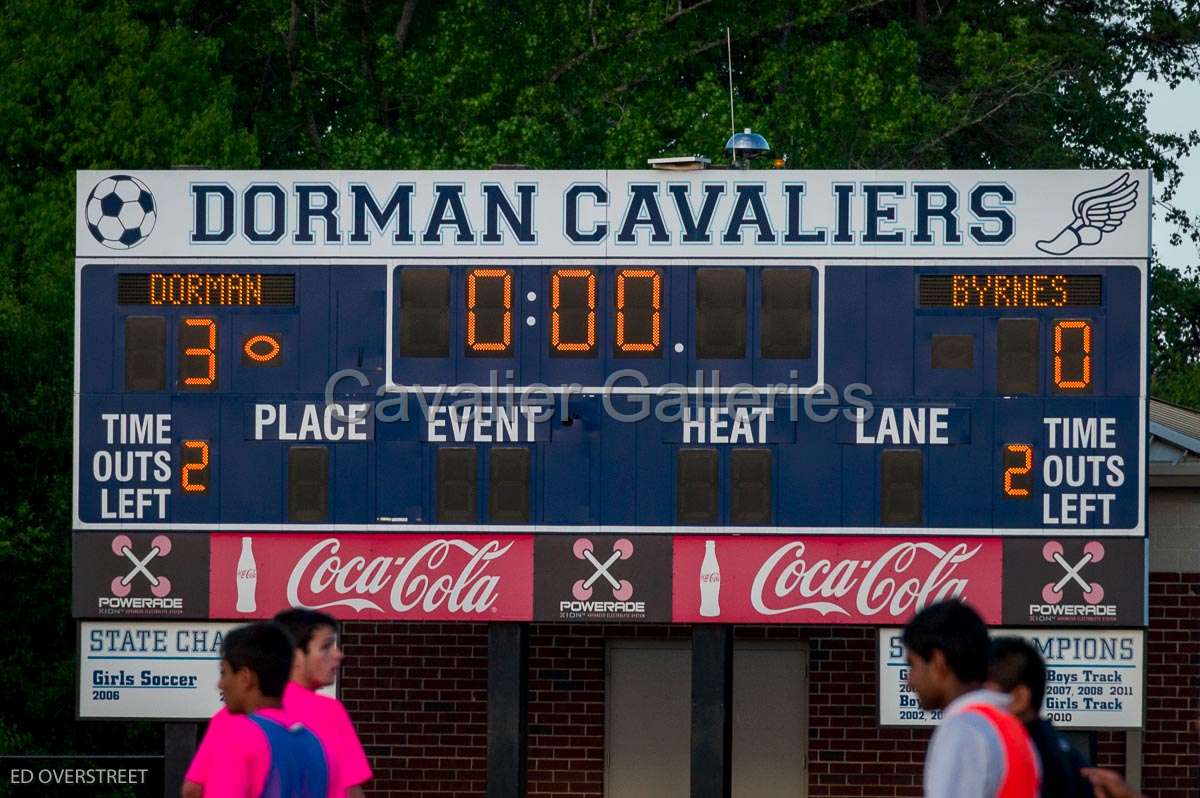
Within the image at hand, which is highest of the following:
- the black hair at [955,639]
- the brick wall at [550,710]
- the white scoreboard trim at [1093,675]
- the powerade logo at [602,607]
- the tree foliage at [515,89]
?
the tree foliage at [515,89]

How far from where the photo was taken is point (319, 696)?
789 centimetres

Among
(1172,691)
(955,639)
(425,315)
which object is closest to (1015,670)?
(955,639)

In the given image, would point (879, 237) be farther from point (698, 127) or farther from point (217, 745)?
point (698, 127)

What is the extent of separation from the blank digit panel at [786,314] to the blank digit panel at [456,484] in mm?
2236

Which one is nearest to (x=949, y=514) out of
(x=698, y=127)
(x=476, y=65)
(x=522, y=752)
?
(x=522, y=752)

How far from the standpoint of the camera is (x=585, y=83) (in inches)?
1246

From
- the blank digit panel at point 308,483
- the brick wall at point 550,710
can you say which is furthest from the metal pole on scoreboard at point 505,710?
the brick wall at point 550,710

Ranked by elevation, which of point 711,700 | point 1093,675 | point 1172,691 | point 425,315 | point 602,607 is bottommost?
point 1172,691

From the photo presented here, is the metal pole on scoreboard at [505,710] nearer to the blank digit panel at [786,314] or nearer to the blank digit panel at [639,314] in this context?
the blank digit panel at [639,314]

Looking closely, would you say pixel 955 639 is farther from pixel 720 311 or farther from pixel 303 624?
pixel 720 311

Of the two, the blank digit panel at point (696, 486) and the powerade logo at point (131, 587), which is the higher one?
the blank digit panel at point (696, 486)

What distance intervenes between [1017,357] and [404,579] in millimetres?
4687

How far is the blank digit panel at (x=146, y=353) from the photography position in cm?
1627

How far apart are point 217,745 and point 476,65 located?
25.3 metres
